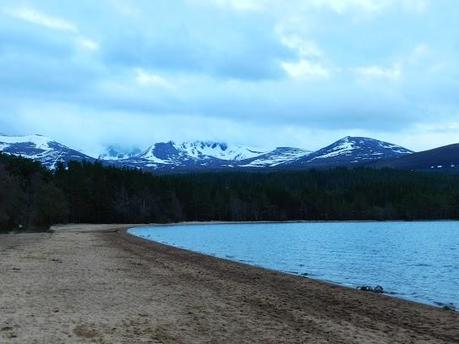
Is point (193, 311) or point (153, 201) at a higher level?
point (153, 201)

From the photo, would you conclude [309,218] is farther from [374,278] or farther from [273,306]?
[273,306]

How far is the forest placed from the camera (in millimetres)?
87312

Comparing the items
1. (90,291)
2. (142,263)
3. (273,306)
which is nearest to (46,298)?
(90,291)

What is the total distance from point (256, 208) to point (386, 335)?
171 m

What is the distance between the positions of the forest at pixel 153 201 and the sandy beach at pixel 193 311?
4135 cm

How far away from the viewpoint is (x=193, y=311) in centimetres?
1752

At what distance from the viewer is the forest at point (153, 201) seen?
8731cm

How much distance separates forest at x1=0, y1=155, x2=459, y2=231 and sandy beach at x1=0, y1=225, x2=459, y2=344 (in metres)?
41.4

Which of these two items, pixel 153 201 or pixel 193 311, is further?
pixel 153 201

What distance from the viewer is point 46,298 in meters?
18.4

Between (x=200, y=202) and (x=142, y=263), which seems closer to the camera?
(x=142, y=263)

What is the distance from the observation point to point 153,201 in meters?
152

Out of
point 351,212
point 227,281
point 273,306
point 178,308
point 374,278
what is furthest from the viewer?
point 351,212

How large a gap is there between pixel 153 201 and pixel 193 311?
13559cm
